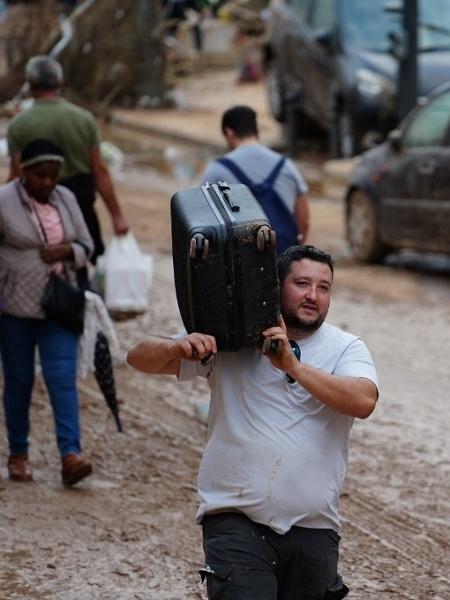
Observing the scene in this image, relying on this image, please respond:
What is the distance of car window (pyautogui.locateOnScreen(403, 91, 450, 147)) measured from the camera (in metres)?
13.0

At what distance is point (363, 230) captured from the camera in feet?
44.9

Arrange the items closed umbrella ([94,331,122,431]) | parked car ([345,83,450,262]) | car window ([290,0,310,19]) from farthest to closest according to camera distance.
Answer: car window ([290,0,310,19]) < parked car ([345,83,450,262]) < closed umbrella ([94,331,122,431])

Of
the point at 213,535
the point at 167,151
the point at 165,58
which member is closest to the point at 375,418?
the point at 213,535

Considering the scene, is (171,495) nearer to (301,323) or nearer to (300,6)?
(301,323)

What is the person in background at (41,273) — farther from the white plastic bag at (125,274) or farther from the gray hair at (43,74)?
the white plastic bag at (125,274)

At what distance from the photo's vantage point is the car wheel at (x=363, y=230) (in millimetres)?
13531

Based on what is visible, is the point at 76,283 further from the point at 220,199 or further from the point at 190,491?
the point at 220,199

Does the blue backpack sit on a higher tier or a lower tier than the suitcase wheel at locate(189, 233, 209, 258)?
lower

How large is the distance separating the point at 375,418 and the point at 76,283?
220 centimetres

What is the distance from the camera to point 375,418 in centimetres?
859

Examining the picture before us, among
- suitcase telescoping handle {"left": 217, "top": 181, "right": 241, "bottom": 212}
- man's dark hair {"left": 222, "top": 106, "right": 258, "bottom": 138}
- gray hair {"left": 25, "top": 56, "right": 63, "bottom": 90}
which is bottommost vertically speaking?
man's dark hair {"left": 222, "top": 106, "right": 258, "bottom": 138}

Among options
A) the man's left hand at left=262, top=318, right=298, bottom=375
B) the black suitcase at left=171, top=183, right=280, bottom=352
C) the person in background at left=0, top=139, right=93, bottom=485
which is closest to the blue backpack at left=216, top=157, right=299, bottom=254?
the person in background at left=0, top=139, right=93, bottom=485

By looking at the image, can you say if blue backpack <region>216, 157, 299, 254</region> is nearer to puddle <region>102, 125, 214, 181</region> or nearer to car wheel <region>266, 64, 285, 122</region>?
puddle <region>102, 125, 214, 181</region>

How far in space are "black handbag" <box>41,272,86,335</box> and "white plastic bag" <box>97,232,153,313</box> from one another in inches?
102
